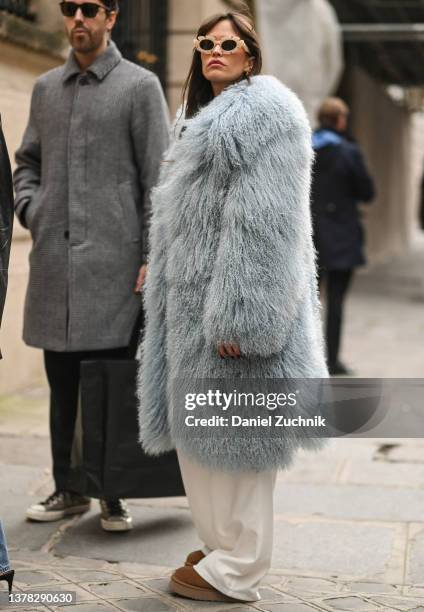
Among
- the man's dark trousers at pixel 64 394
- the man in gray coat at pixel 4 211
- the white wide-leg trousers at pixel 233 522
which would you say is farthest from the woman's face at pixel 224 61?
the man's dark trousers at pixel 64 394

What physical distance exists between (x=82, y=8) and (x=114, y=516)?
195 cm

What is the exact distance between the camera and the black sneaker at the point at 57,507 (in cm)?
434

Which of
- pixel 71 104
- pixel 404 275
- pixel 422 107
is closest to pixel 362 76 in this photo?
pixel 404 275

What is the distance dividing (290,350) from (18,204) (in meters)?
1.54

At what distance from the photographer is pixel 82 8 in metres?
4.10

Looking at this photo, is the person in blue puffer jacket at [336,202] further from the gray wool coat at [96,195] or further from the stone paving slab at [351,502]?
the gray wool coat at [96,195]

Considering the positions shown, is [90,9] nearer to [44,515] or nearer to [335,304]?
[44,515]

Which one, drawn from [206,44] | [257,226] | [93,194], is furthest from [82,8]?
[257,226]

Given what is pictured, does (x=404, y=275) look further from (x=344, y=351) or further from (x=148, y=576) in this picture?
(x=148, y=576)

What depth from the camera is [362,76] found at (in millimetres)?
18797

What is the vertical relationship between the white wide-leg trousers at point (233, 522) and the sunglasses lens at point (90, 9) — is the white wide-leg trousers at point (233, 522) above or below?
below

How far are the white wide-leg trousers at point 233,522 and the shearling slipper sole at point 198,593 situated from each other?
40 mm

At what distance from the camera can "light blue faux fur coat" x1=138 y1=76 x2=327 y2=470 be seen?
3.14 m

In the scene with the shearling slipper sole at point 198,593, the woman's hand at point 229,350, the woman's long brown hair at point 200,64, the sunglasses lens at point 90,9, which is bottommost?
the shearling slipper sole at point 198,593
